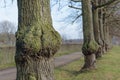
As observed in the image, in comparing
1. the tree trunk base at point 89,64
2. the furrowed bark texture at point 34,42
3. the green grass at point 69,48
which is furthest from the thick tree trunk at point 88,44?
the green grass at point 69,48

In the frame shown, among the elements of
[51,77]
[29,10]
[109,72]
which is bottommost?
[109,72]

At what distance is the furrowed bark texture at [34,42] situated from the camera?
5.99 meters

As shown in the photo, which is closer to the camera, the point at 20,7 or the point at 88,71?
the point at 20,7

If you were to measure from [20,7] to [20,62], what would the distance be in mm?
1282

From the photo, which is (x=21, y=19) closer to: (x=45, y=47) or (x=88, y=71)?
(x=45, y=47)

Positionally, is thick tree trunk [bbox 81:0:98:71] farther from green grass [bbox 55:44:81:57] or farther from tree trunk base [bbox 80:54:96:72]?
green grass [bbox 55:44:81:57]

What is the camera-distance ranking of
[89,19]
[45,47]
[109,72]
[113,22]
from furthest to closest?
[113,22] < [89,19] < [109,72] < [45,47]

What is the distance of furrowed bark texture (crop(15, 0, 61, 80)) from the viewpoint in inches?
236

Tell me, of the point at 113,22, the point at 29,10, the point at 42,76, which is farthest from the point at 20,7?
the point at 113,22

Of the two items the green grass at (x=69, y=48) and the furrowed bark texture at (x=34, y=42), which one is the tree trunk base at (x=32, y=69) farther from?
the green grass at (x=69, y=48)

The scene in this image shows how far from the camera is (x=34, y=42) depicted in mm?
5949

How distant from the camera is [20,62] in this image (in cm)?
615

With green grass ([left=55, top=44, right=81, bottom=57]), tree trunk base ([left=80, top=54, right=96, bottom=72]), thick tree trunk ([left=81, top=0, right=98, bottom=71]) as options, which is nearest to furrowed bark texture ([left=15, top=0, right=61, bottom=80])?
tree trunk base ([left=80, top=54, right=96, bottom=72])

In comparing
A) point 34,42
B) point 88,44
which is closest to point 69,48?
point 88,44
